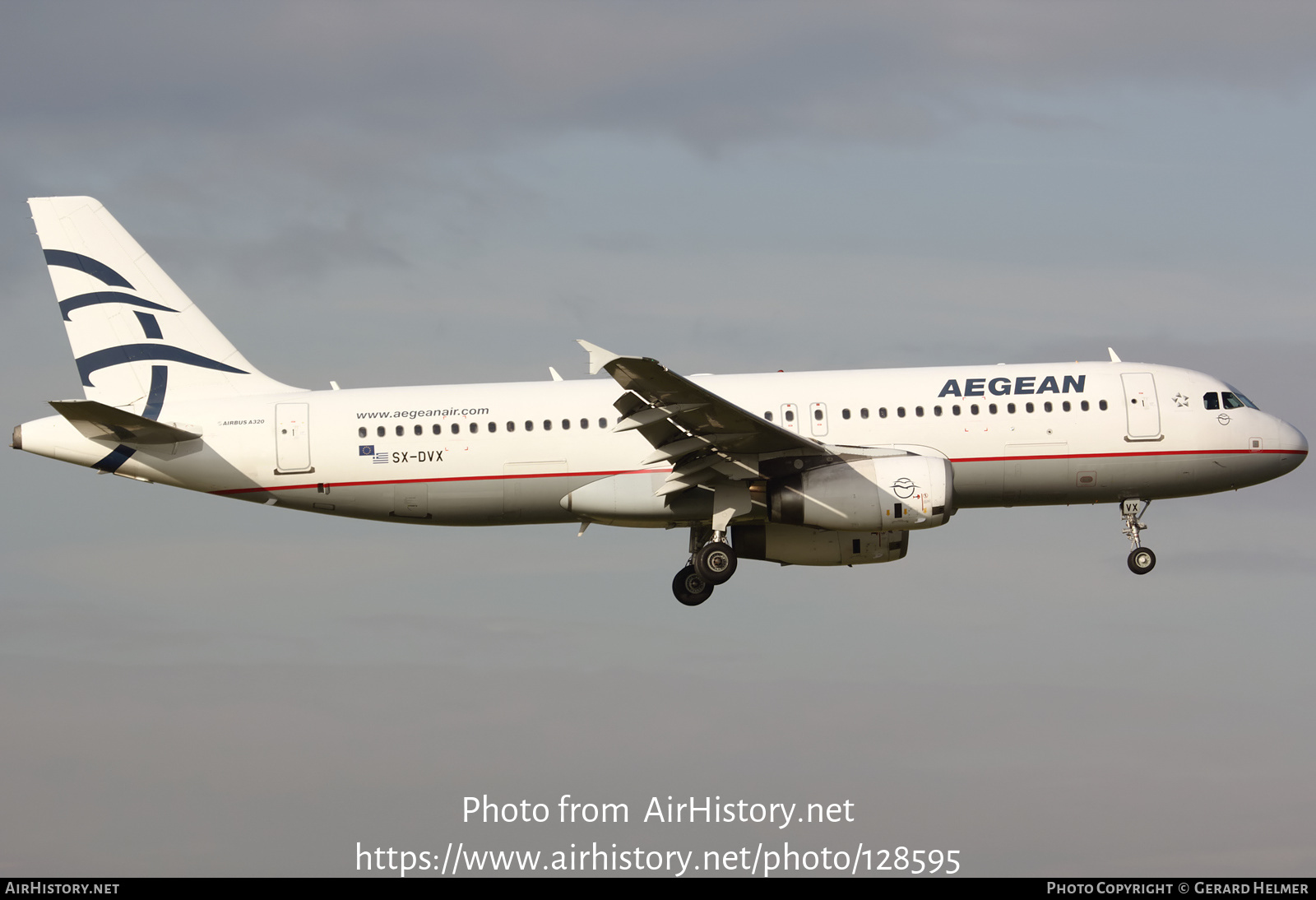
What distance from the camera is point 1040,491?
31922mm

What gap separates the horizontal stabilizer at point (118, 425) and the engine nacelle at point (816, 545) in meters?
13.8

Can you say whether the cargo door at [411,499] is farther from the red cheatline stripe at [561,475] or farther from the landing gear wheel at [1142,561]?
the landing gear wheel at [1142,561]

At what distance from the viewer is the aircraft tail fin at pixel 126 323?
1310 inches

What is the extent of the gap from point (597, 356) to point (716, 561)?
7.77 m

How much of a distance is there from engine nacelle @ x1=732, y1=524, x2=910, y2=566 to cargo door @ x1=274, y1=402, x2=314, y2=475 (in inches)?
426

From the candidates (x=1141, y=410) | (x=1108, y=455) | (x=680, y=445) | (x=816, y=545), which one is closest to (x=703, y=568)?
(x=816, y=545)

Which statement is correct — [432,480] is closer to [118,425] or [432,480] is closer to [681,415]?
[681,415]

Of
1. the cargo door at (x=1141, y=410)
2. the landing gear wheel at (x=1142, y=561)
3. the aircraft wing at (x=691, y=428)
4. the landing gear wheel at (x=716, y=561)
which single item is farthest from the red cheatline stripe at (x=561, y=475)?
the landing gear wheel at (x=1142, y=561)

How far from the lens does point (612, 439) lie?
31641 mm

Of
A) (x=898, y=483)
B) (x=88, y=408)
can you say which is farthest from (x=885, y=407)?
(x=88, y=408)

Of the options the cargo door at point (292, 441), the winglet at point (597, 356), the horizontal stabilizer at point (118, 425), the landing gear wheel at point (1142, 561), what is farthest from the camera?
the landing gear wheel at point (1142, 561)

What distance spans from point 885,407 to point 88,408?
718 inches

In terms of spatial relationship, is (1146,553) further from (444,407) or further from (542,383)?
(444,407)

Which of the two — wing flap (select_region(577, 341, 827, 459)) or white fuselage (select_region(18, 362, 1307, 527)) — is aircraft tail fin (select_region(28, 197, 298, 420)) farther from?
wing flap (select_region(577, 341, 827, 459))
